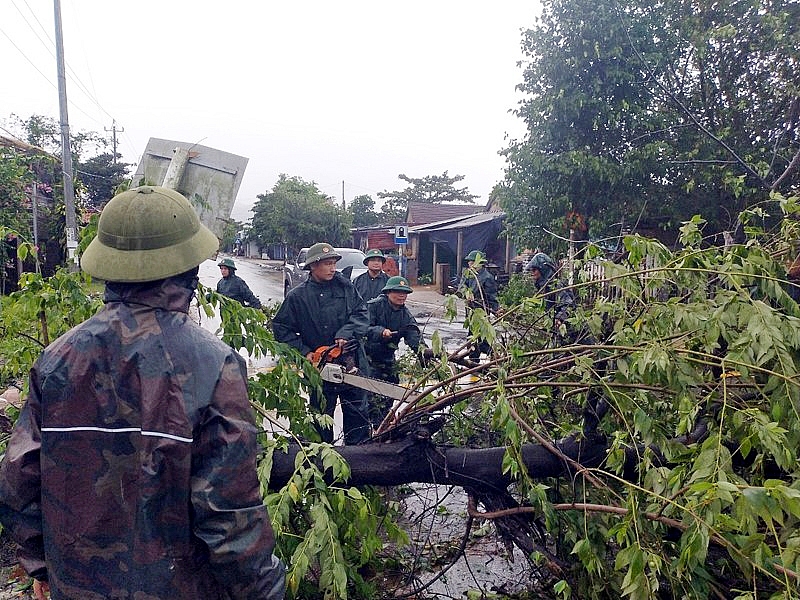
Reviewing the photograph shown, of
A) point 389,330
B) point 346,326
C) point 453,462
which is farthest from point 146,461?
point 389,330

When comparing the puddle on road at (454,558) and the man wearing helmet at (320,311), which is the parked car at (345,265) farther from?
the puddle on road at (454,558)

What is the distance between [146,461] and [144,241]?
1.83ft

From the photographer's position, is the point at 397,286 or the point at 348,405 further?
the point at 397,286

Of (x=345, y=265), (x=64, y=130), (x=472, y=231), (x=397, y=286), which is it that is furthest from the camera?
(x=472, y=231)

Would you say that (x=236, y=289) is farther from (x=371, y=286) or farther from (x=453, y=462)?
(x=453, y=462)

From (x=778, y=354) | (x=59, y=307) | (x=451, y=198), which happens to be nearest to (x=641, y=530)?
(x=778, y=354)

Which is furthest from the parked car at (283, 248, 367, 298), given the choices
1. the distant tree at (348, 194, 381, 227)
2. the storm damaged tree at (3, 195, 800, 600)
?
the distant tree at (348, 194, 381, 227)

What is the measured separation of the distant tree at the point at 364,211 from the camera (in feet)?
166

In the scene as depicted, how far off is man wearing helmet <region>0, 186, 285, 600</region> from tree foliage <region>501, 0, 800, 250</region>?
914 centimetres

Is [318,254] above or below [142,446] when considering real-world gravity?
above

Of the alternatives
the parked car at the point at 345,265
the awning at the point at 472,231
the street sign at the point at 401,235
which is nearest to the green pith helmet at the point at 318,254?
the parked car at the point at 345,265

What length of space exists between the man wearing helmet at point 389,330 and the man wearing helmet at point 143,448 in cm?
321

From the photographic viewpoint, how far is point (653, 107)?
10711 millimetres

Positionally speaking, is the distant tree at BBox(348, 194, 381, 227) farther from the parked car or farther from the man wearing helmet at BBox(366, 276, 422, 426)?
the man wearing helmet at BBox(366, 276, 422, 426)
